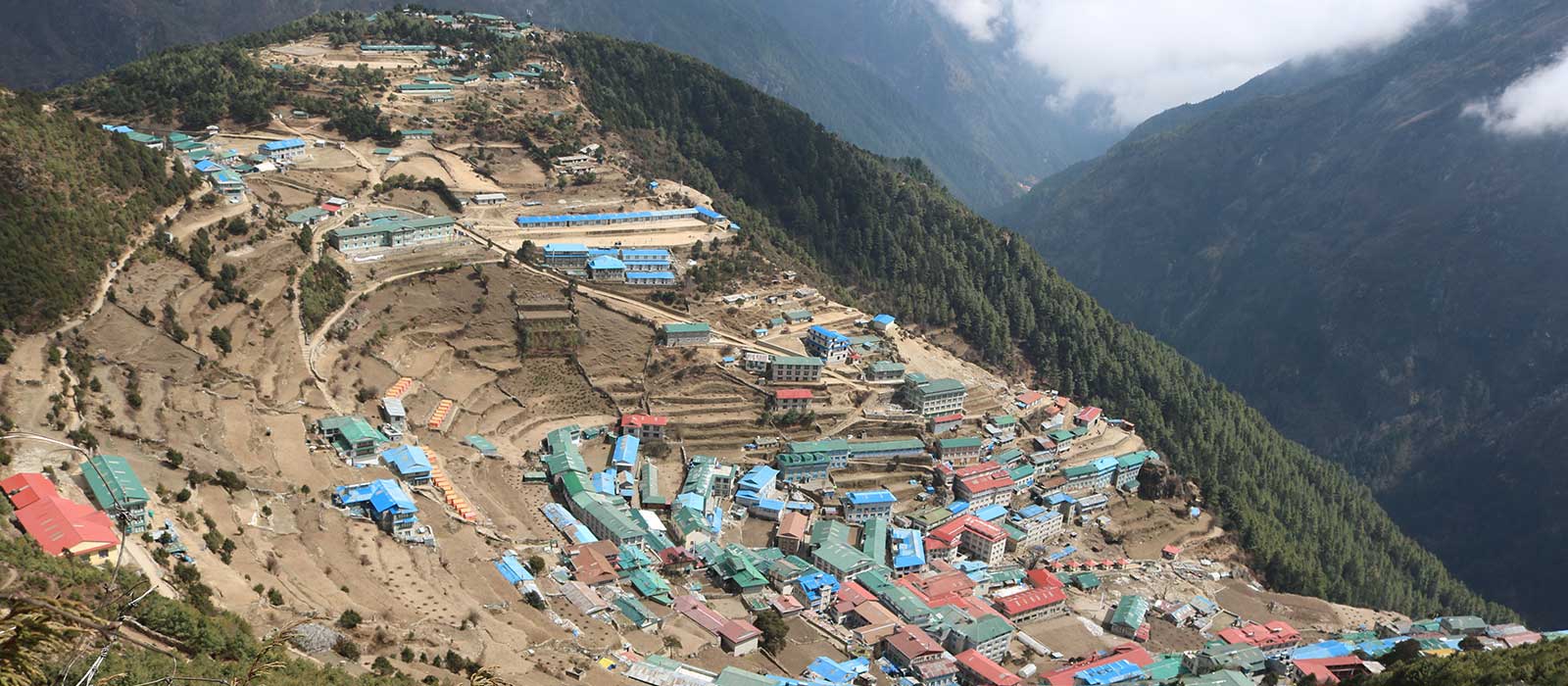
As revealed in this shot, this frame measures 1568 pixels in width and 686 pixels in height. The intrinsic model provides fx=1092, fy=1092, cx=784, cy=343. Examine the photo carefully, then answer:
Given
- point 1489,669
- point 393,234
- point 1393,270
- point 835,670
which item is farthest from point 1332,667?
point 1393,270

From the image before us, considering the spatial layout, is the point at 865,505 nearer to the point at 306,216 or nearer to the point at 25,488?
the point at 306,216

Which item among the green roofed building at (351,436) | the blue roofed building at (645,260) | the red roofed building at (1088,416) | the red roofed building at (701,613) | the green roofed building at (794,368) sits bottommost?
the red roofed building at (701,613)

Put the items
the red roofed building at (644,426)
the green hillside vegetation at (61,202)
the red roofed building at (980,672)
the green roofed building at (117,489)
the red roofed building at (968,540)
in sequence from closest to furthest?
the green roofed building at (117,489) → the green hillside vegetation at (61,202) → the red roofed building at (980,672) → the red roofed building at (968,540) → the red roofed building at (644,426)

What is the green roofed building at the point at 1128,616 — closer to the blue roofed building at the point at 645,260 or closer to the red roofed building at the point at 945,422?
the red roofed building at the point at 945,422

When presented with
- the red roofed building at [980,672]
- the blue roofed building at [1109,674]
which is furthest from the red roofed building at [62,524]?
the blue roofed building at [1109,674]

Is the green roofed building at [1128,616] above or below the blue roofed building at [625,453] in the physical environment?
below

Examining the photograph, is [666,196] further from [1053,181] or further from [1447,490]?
[1053,181]

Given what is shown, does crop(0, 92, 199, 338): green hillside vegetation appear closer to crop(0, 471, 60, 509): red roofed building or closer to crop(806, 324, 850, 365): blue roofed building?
crop(0, 471, 60, 509): red roofed building

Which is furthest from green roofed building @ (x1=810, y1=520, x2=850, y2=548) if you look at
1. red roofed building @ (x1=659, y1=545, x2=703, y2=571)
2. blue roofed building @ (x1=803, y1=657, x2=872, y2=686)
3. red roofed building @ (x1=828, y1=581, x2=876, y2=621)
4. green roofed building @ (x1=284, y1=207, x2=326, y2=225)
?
green roofed building @ (x1=284, y1=207, x2=326, y2=225)
